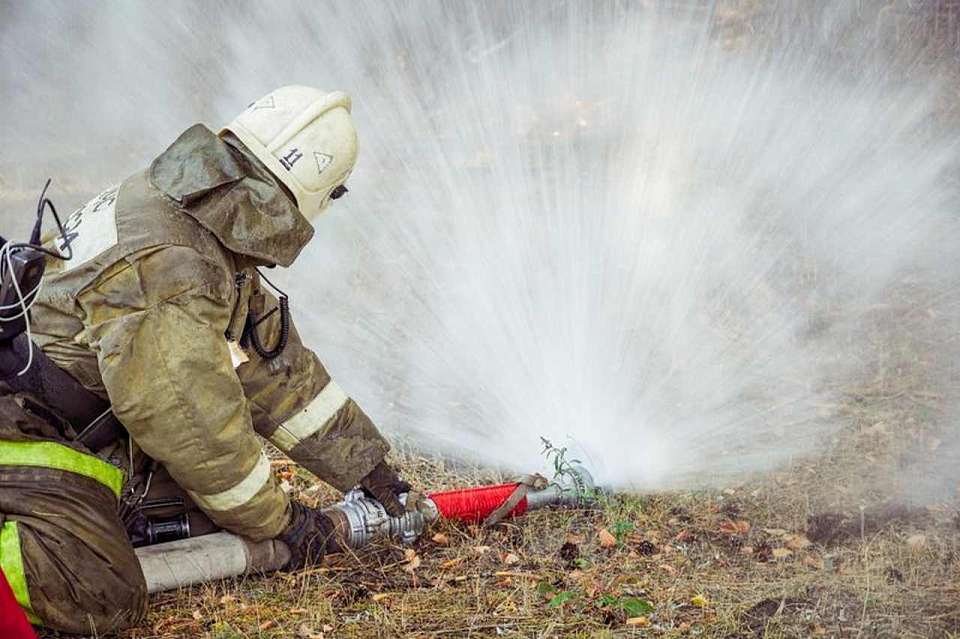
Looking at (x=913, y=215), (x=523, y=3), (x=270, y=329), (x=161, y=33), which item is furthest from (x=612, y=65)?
(x=270, y=329)

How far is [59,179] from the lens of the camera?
12.3 meters

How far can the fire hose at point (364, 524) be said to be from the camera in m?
4.82

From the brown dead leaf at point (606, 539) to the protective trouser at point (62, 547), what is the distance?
2.36 meters

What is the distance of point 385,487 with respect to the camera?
5.68 meters

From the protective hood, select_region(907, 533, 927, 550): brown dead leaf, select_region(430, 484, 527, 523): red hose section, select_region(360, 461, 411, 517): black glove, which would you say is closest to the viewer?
the protective hood

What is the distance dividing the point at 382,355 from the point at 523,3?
5640 mm

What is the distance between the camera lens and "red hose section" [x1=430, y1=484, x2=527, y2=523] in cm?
573

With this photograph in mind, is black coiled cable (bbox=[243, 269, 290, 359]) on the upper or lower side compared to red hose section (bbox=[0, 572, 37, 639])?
upper

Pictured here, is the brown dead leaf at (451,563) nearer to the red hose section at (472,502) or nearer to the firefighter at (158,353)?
the red hose section at (472,502)

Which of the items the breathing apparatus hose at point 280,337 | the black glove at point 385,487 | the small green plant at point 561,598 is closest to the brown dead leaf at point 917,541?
the small green plant at point 561,598

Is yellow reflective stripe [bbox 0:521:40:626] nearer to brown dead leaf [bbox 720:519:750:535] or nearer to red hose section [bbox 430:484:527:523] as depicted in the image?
red hose section [bbox 430:484:527:523]

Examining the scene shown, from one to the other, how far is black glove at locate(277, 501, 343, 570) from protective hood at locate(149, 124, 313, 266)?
4.53 ft

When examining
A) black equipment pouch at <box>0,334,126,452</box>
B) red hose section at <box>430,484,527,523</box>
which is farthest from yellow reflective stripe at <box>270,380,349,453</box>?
black equipment pouch at <box>0,334,126,452</box>

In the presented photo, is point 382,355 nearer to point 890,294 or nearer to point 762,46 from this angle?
point 890,294
